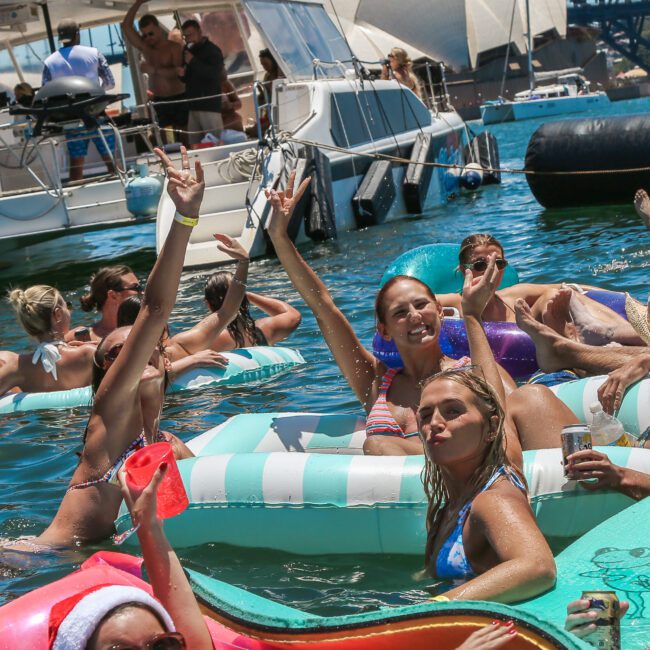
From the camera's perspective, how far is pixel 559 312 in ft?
19.6

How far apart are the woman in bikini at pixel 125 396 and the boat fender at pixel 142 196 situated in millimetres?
7331

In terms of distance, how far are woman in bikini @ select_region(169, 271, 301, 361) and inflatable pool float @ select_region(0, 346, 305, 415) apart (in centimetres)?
20

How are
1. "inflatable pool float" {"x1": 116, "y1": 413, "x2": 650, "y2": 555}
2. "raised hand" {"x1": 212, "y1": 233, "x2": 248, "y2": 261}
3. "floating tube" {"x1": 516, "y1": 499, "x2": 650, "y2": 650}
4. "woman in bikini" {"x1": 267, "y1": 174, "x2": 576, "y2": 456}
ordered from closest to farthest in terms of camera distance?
"floating tube" {"x1": 516, "y1": 499, "x2": 650, "y2": 650}, "inflatable pool float" {"x1": 116, "y1": 413, "x2": 650, "y2": 555}, "woman in bikini" {"x1": 267, "y1": 174, "x2": 576, "y2": 456}, "raised hand" {"x1": 212, "y1": 233, "x2": 248, "y2": 261}

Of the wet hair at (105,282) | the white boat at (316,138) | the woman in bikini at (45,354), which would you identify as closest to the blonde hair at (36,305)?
the woman in bikini at (45,354)

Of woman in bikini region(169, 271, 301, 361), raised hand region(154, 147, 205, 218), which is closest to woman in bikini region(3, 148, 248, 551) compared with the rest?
raised hand region(154, 147, 205, 218)

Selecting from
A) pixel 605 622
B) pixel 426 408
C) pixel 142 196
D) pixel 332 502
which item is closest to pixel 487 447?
pixel 426 408

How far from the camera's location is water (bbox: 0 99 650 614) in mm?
4320

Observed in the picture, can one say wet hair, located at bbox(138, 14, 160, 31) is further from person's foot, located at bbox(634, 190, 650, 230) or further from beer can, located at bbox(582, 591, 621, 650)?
beer can, located at bbox(582, 591, 621, 650)

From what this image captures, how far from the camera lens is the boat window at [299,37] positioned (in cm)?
1421

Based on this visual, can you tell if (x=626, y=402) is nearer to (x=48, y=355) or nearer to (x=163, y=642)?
(x=163, y=642)

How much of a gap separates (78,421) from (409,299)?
3.20m

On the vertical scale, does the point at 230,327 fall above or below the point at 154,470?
below

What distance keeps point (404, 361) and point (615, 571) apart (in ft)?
4.93

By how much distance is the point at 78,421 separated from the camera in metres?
7.00
